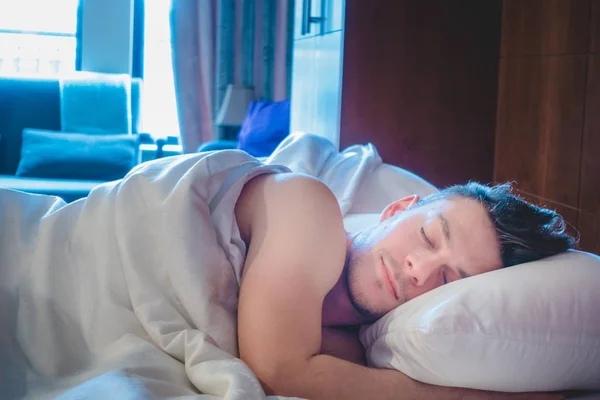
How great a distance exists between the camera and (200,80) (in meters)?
5.27

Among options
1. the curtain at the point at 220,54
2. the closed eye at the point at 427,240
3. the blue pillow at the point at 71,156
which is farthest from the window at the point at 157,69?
the closed eye at the point at 427,240

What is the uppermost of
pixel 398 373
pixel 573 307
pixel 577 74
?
pixel 577 74

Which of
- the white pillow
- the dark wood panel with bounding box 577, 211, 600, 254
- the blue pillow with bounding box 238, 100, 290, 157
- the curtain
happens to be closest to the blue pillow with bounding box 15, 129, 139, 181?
the blue pillow with bounding box 238, 100, 290, 157

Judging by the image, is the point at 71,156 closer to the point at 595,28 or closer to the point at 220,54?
the point at 220,54

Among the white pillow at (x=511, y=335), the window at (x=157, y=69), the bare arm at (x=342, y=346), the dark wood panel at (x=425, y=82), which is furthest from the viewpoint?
the window at (x=157, y=69)

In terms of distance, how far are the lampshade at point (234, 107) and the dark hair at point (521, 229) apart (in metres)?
3.60

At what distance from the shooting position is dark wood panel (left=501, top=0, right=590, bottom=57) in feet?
7.11

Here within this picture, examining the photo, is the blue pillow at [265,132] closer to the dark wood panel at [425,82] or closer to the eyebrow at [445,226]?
the dark wood panel at [425,82]

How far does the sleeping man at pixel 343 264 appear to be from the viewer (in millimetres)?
1205

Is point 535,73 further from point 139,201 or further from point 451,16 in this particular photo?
point 139,201

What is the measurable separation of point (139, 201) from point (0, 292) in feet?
0.94

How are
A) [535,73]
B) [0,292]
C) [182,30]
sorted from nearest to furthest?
[0,292], [535,73], [182,30]

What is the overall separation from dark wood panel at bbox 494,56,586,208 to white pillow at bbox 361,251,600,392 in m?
1.08

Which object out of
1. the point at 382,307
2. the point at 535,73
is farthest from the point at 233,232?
the point at 535,73
